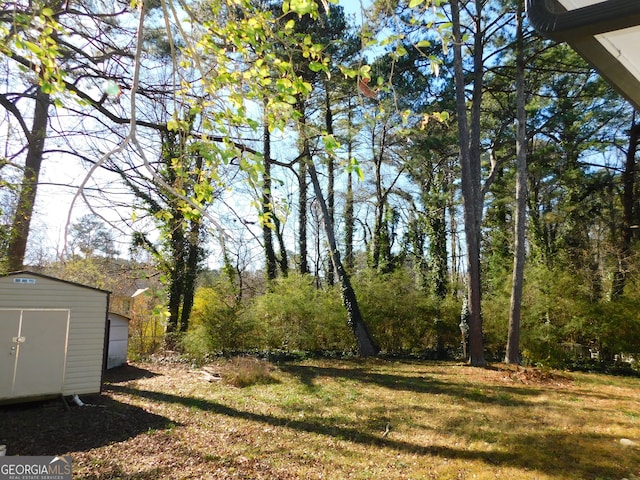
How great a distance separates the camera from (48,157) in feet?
17.5

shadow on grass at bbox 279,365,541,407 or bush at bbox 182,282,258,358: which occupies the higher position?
bush at bbox 182,282,258,358

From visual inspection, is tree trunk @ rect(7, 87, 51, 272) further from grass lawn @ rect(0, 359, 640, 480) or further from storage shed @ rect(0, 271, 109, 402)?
grass lawn @ rect(0, 359, 640, 480)

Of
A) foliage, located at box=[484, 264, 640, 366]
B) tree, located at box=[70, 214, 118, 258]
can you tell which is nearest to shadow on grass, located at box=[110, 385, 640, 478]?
tree, located at box=[70, 214, 118, 258]

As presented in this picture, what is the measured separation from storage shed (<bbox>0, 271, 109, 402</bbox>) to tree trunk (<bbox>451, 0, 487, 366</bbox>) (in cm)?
871

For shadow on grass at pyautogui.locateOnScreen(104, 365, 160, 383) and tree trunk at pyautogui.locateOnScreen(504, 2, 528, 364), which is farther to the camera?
tree trunk at pyautogui.locateOnScreen(504, 2, 528, 364)

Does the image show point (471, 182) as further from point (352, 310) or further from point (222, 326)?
point (222, 326)

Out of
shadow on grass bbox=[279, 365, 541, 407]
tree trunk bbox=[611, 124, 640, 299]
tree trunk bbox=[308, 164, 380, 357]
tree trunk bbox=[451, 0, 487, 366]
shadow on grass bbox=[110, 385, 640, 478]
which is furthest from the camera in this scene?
tree trunk bbox=[308, 164, 380, 357]

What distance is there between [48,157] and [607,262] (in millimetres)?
14627

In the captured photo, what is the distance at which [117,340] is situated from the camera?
10.5 metres

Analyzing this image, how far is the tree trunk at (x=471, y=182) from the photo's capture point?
31.3 ft

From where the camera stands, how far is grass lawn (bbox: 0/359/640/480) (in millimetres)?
3984

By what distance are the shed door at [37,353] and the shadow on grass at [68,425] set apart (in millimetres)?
305

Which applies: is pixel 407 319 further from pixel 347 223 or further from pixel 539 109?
pixel 539 109

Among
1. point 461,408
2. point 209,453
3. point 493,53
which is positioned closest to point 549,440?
point 461,408
